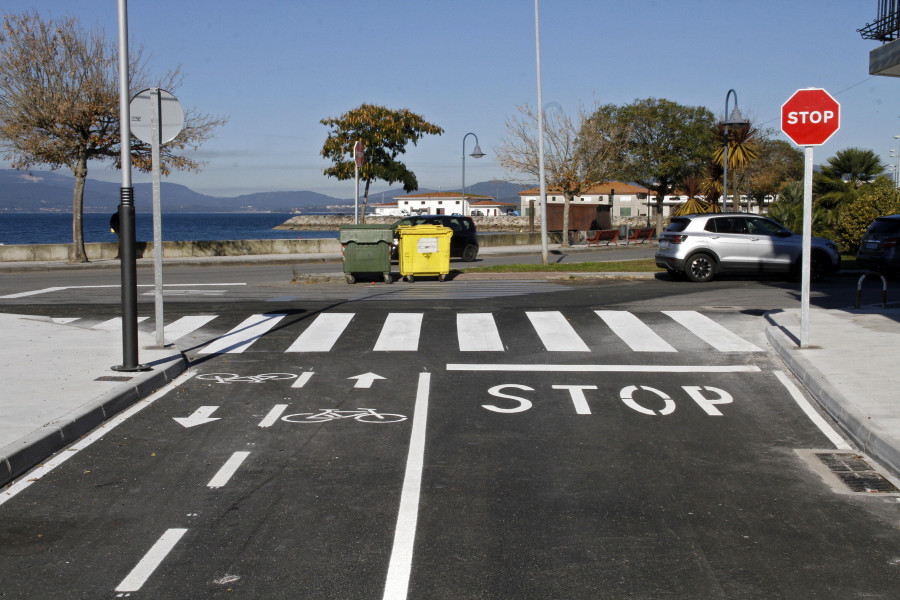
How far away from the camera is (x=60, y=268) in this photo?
27.3 meters

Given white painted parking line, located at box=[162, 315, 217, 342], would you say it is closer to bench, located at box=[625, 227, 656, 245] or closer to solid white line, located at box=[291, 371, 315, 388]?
solid white line, located at box=[291, 371, 315, 388]

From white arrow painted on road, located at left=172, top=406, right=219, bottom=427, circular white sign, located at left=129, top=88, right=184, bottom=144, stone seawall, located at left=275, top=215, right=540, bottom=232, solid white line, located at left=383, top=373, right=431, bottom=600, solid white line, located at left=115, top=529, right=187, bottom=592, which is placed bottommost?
solid white line, located at left=115, top=529, right=187, bottom=592

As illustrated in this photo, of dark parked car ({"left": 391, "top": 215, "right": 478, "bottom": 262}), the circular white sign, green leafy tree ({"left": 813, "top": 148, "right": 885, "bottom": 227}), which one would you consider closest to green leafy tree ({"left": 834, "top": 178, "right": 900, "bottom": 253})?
green leafy tree ({"left": 813, "top": 148, "right": 885, "bottom": 227})

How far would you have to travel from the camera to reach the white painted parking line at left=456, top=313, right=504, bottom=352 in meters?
11.7

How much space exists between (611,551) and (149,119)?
25.8 ft

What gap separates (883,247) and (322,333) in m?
15.1

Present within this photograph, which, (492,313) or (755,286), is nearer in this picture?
(492,313)

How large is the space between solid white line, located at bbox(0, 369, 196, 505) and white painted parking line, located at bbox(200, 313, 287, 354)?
174 cm

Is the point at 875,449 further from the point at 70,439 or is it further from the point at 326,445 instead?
the point at 70,439

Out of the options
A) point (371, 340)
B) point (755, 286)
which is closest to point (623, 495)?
point (371, 340)

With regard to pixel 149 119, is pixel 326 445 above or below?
below

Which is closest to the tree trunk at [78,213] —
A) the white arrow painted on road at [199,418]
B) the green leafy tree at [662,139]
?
the white arrow painted on road at [199,418]

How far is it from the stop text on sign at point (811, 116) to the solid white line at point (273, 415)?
6.90 m

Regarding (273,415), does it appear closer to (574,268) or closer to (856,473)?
(856,473)
